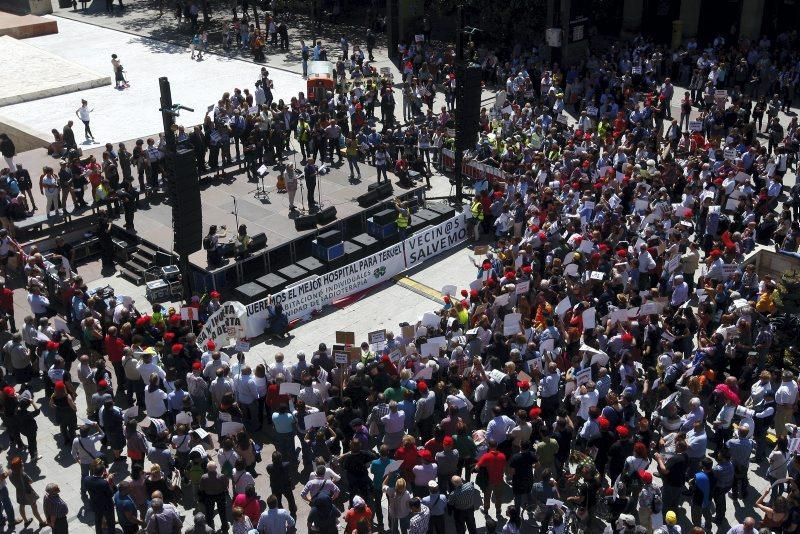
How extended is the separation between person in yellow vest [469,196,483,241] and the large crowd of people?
53 millimetres

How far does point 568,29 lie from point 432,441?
2623 cm

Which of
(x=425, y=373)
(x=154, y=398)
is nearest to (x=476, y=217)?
(x=425, y=373)

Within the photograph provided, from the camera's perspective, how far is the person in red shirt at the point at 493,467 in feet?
47.4

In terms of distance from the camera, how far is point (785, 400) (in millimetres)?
15742

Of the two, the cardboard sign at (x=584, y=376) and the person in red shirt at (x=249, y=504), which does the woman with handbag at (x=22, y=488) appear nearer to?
the person in red shirt at (x=249, y=504)

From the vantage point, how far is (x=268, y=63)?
141 ft

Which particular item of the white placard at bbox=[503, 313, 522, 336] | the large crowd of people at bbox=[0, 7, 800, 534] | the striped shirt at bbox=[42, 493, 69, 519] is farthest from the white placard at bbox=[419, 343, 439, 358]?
the striped shirt at bbox=[42, 493, 69, 519]

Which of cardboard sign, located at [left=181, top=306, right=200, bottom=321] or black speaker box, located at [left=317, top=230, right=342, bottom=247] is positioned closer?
cardboard sign, located at [left=181, top=306, right=200, bottom=321]

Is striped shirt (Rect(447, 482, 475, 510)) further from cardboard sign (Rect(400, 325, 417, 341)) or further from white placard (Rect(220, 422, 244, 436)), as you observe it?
cardboard sign (Rect(400, 325, 417, 341))

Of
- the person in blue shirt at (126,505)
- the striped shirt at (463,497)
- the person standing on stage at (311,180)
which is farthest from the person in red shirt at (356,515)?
the person standing on stage at (311,180)

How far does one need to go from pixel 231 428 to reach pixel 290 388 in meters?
1.39

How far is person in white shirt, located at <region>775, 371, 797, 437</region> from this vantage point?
15.7 meters

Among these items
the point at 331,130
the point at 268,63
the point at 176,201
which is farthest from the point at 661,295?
the point at 268,63

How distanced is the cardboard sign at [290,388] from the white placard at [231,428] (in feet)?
3.89
